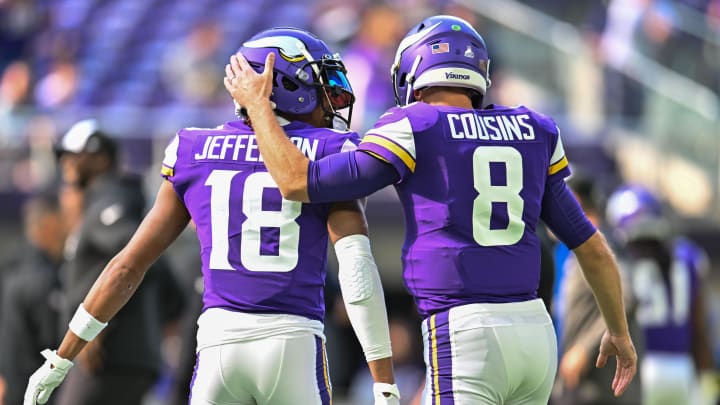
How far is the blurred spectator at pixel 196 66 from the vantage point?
13.8m

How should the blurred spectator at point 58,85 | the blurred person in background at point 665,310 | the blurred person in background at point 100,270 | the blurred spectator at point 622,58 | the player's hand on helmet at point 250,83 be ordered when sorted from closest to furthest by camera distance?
the player's hand on helmet at point 250,83, the blurred person in background at point 100,270, the blurred person in background at point 665,310, the blurred spectator at point 622,58, the blurred spectator at point 58,85

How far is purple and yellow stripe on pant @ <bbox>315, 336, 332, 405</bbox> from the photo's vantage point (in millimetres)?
4379

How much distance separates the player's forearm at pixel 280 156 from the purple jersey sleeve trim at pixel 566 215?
0.92 m

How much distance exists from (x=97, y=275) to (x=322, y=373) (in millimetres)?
2643

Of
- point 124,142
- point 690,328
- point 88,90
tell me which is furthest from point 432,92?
point 88,90

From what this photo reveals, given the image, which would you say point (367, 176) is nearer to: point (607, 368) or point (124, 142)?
point (607, 368)

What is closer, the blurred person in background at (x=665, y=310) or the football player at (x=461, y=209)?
the football player at (x=461, y=209)

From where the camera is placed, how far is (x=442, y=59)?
457cm

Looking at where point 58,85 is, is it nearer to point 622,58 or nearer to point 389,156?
point 622,58

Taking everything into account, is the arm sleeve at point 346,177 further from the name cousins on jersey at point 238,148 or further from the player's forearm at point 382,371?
the player's forearm at point 382,371

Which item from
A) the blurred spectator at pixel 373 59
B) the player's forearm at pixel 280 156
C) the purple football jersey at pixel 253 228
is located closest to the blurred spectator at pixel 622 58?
the blurred spectator at pixel 373 59

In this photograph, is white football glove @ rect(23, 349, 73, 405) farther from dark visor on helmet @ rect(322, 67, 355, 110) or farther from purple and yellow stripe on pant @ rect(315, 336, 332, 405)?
dark visor on helmet @ rect(322, 67, 355, 110)

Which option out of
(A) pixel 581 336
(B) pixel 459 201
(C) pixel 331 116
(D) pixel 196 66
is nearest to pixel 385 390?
(B) pixel 459 201

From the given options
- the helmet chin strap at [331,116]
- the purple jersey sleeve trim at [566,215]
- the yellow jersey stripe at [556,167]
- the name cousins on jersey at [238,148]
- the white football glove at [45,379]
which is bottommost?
the white football glove at [45,379]
